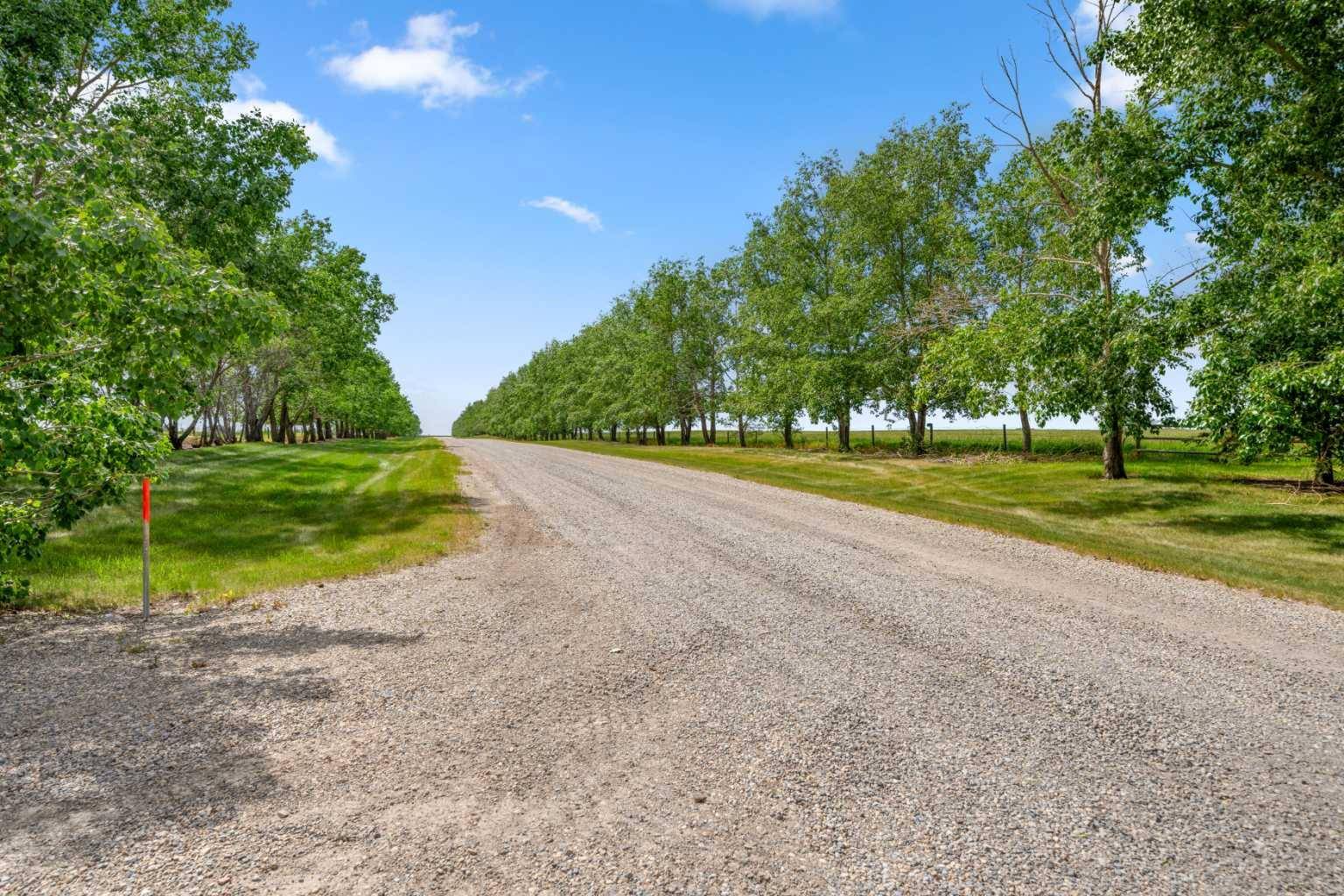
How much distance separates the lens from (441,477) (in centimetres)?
2456

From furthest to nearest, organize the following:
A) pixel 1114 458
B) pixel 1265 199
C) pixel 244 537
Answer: pixel 1114 458
pixel 1265 199
pixel 244 537

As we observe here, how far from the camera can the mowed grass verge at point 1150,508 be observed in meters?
10.5

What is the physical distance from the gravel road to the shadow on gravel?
0.09 ft

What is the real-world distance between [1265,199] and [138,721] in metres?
19.9

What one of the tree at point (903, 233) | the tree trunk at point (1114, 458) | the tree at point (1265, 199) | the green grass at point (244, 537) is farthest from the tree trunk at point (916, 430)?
the green grass at point (244, 537)

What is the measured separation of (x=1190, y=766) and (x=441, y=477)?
23762 mm

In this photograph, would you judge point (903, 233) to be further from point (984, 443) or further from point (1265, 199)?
point (1265, 199)

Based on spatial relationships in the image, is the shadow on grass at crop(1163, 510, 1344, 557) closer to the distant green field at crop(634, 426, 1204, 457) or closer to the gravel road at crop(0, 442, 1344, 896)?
the gravel road at crop(0, 442, 1344, 896)

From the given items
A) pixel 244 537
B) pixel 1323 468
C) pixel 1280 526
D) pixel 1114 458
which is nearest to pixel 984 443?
pixel 1114 458

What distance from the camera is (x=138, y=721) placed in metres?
4.94

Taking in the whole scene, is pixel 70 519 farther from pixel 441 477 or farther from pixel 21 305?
pixel 441 477

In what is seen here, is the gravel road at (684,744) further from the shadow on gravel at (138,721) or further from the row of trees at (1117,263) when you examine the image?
the row of trees at (1117,263)

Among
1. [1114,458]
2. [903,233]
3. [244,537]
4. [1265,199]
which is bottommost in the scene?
[244,537]

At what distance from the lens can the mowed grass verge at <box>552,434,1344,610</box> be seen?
10461mm
